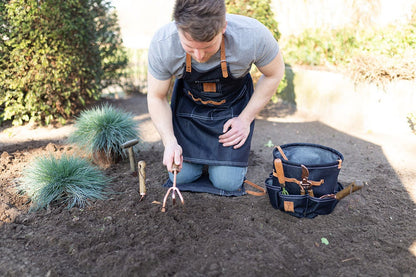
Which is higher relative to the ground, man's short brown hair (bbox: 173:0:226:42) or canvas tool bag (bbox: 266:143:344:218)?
man's short brown hair (bbox: 173:0:226:42)

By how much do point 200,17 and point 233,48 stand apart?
1.66ft

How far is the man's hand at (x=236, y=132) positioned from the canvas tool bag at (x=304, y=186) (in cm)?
31

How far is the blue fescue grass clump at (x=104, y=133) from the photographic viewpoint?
2834 mm

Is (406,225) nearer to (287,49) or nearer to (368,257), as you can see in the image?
(368,257)

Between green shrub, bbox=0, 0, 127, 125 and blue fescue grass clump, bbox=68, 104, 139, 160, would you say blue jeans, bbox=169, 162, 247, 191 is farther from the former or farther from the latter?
green shrub, bbox=0, 0, 127, 125

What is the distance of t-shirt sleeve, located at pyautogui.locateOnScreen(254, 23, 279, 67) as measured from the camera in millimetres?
2057

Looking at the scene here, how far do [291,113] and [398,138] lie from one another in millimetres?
1787

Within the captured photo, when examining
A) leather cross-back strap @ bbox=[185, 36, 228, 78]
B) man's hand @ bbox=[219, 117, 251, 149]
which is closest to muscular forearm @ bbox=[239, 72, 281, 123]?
man's hand @ bbox=[219, 117, 251, 149]

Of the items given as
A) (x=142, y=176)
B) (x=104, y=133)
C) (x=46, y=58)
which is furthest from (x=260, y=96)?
(x=46, y=58)

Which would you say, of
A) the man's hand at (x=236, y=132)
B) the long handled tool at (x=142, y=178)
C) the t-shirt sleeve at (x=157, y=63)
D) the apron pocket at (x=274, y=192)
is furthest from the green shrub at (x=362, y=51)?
the long handled tool at (x=142, y=178)

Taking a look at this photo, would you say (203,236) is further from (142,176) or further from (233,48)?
(233,48)

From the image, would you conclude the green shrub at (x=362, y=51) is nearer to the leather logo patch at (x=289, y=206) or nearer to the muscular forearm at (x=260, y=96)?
the muscular forearm at (x=260, y=96)

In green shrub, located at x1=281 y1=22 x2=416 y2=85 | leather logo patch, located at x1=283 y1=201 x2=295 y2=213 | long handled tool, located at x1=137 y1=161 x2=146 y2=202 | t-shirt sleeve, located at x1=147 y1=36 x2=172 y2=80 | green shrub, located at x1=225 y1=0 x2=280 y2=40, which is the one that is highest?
green shrub, located at x1=225 y1=0 x2=280 y2=40

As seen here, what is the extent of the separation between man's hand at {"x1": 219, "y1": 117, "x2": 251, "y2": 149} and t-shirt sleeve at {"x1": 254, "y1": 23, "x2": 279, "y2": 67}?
0.47 m
